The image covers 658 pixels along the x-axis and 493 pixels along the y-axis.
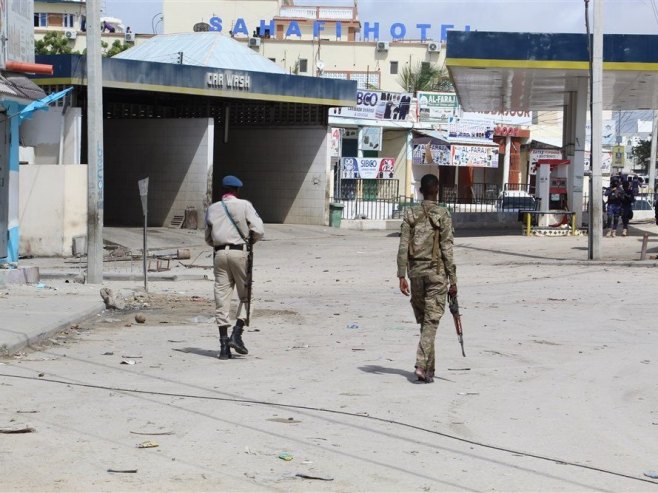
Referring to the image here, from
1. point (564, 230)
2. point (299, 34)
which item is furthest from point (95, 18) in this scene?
point (299, 34)

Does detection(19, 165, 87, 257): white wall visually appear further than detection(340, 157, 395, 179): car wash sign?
No

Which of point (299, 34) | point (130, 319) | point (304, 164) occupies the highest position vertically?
point (299, 34)

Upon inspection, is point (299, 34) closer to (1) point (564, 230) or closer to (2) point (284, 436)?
(1) point (564, 230)

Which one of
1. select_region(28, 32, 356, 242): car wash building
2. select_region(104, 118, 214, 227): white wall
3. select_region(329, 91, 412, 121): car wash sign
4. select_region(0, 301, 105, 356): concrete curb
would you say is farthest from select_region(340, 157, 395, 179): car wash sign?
select_region(0, 301, 105, 356): concrete curb

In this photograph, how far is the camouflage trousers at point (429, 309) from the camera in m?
10.8

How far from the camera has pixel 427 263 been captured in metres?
10.8

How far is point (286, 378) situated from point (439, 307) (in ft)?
5.50

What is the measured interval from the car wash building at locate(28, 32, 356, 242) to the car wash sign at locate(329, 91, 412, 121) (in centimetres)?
1508

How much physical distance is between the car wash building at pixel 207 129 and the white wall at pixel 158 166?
1.3 inches

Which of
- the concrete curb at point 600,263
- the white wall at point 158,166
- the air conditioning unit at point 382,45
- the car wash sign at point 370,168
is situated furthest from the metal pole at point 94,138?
the air conditioning unit at point 382,45

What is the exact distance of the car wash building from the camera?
3469 cm

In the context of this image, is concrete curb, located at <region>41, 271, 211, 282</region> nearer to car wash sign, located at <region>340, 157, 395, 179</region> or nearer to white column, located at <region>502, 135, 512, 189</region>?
car wash sign, located at <region>340, 157, 395, 179</region>

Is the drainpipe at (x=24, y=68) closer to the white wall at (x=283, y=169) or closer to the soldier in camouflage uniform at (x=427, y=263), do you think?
the soldier in camouflage uniform at (x=427, y=263)

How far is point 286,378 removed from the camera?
36.4 feet
